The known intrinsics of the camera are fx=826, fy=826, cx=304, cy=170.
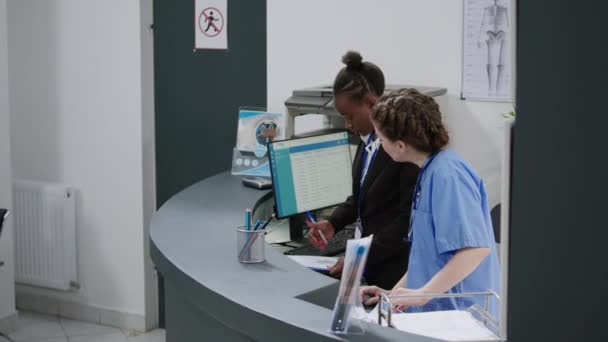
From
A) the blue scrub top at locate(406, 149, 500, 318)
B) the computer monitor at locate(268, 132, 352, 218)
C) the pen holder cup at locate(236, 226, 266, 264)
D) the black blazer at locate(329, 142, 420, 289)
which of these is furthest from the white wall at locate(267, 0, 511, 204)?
the pen holder cup at locate(236, 226, 266, 264)

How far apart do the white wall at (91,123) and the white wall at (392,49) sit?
93cm

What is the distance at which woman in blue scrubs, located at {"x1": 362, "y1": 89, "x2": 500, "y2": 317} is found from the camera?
7.09ft

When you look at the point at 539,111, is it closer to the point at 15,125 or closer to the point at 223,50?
the point at 223,50

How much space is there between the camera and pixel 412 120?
224 centimetres

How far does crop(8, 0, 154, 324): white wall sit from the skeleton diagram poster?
1918mm

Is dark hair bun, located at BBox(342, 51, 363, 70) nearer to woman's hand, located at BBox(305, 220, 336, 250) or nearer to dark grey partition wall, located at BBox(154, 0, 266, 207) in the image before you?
woman's hand, located at BBox(305, 220, 336, 250)

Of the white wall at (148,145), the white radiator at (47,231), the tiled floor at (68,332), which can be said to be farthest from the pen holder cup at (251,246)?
the white radiator at (47,231)

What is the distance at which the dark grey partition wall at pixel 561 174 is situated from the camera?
145 centimetres

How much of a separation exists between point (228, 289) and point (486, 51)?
218cm

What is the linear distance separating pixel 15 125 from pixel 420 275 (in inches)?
143

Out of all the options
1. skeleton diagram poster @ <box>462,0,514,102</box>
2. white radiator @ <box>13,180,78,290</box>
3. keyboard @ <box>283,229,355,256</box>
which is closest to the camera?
keyboard @ <box>283,229,355,256</box>

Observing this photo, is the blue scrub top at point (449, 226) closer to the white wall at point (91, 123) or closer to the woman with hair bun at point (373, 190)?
the woman with hair bun at point (373, 190)

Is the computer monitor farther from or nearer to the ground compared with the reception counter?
farther from the ground

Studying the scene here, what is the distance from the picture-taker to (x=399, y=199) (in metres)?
2.83
